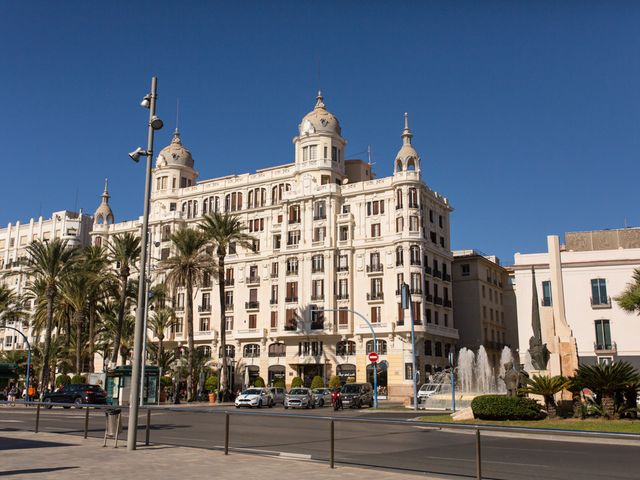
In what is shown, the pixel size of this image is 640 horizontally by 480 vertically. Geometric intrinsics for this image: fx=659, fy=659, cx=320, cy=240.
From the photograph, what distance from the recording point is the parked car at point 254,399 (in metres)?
45.2

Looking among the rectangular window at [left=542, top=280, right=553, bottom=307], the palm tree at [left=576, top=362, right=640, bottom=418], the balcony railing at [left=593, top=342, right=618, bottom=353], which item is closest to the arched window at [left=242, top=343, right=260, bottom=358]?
the rectangular window at [left=542, top=280, right=553, bottom=307]

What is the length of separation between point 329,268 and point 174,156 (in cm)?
Answer: 2931

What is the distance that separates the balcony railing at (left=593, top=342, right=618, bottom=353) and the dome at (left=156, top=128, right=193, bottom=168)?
54.4 m

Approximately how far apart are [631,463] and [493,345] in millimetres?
71127

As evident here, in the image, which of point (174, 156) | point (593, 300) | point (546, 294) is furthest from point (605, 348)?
point (174, 156)

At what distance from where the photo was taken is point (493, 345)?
77.5m

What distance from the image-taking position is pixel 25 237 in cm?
10125

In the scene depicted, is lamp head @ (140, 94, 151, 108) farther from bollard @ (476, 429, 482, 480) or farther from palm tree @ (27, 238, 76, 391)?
palm tree @ (27, 238, 76, 391)

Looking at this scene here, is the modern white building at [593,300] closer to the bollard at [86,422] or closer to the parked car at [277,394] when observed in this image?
the parked car at [277,394]

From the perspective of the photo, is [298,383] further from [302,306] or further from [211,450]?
[211,450]

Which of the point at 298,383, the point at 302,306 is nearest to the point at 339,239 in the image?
the point at 302,306

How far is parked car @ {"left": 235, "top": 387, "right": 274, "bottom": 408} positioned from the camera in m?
45.2

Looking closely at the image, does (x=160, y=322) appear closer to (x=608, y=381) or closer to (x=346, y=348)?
(x=346, y=348)

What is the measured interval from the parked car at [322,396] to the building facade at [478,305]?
28.3m
